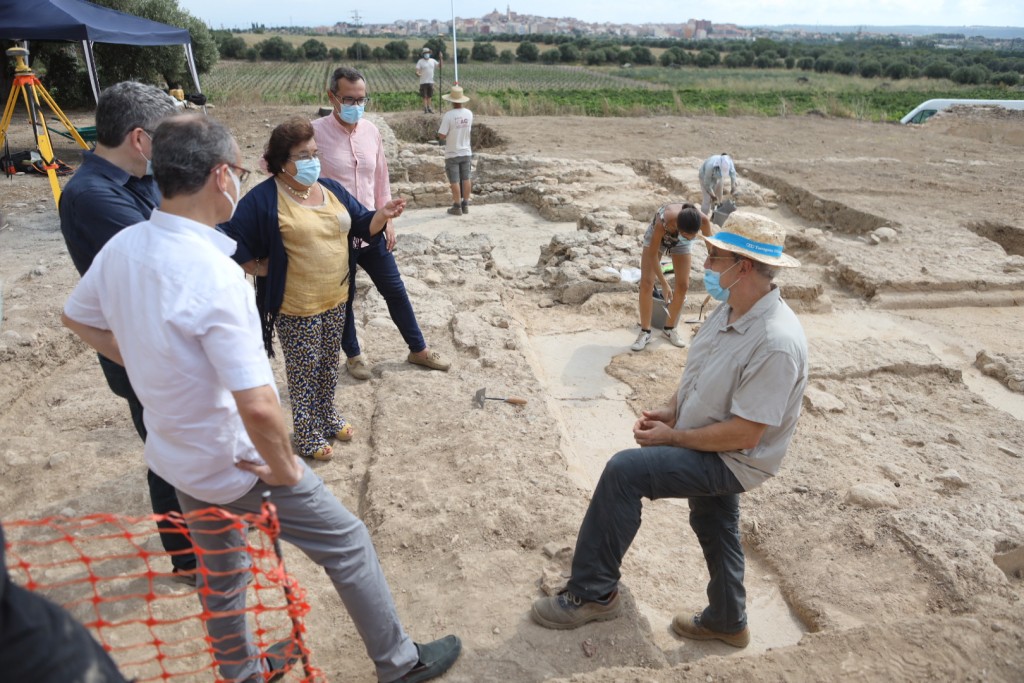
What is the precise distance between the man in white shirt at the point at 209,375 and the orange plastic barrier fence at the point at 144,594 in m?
0.08

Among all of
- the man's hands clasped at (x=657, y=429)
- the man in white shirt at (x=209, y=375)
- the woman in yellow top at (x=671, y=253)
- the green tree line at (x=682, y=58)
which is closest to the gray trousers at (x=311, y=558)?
the man in white shirt at (x=209, y=375)

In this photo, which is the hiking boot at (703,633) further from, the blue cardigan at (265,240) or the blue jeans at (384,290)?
the blue jeans at (384,290)

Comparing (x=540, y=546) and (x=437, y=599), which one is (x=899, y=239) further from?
(x=437, y=599)

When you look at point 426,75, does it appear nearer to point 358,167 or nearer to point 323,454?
point 358,167

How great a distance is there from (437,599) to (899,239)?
28.3 ft

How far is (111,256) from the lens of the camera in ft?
6.86

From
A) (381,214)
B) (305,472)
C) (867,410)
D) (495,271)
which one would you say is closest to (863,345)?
(867,410)

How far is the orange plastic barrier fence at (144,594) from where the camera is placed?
2.42 meters

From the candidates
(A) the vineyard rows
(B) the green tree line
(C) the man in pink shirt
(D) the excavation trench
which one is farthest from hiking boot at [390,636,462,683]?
(B) the green tree line

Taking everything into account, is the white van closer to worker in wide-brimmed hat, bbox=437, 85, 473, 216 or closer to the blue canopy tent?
worker in wide-brimmed hat, bbox=437, 85, 473, 216

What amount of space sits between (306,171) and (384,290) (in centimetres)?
132

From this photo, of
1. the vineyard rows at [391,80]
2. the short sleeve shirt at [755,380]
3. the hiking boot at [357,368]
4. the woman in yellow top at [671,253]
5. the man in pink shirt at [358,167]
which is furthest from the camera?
the vineyard rows at [391,80]

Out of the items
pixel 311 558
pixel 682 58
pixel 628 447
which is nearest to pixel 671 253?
pixel 628 447

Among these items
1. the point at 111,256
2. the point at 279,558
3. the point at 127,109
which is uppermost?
the point at 127,109
